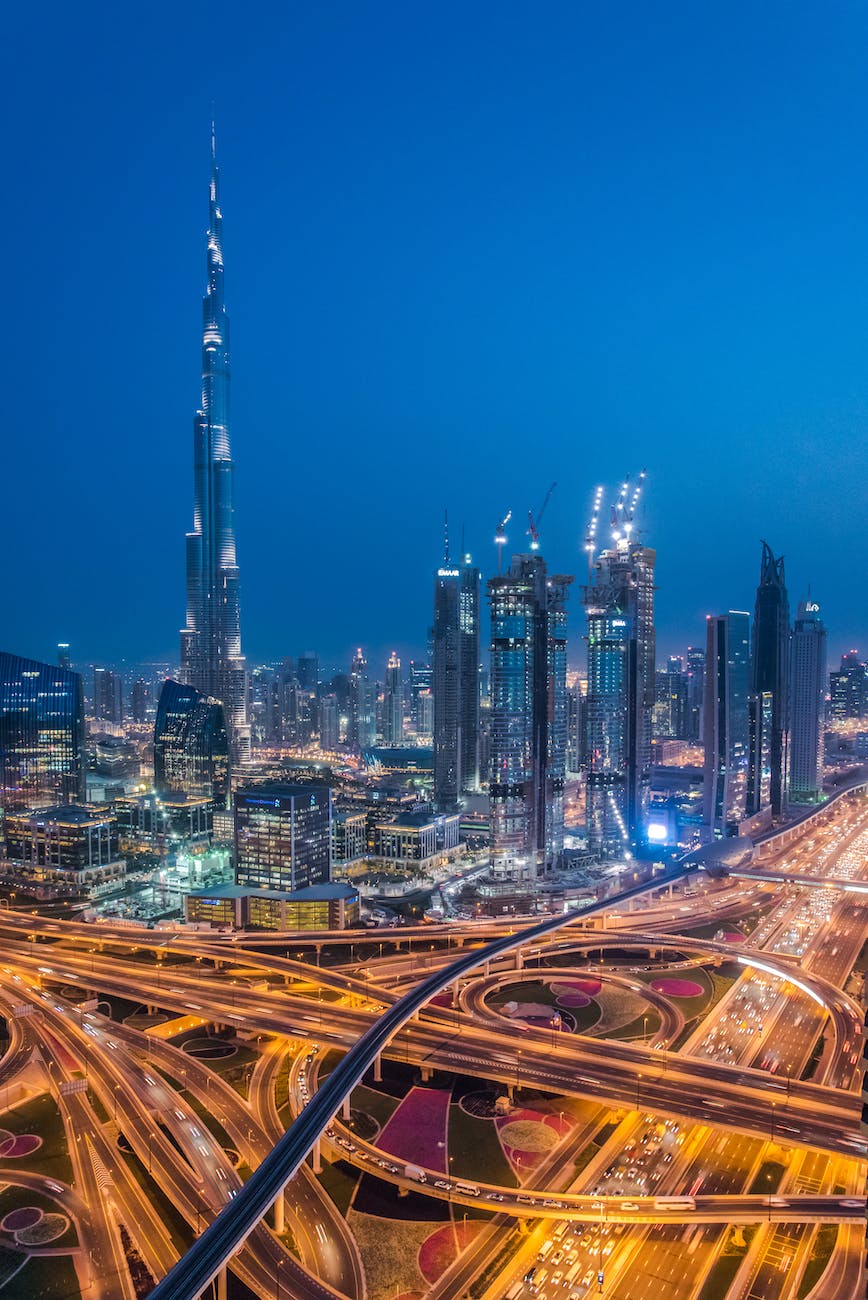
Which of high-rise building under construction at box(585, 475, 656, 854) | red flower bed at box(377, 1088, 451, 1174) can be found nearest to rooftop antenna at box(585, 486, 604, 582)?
high-rise building under construction at box(585, 475, 656, 854)

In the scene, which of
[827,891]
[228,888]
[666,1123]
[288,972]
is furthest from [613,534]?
[666,1123]

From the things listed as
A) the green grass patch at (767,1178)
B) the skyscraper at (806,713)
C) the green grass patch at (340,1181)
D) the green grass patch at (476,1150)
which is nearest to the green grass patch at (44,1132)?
the green grass patch at (340,1181)

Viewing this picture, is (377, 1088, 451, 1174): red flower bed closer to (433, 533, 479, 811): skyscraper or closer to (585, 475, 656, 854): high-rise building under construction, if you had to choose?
(585, 475, 656, 854): high-rise building under construction

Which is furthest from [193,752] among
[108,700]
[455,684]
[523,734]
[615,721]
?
[108,700]

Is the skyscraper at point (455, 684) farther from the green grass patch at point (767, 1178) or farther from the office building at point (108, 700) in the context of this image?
the office building at point (108, 700)

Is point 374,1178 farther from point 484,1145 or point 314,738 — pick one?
point 314,738
